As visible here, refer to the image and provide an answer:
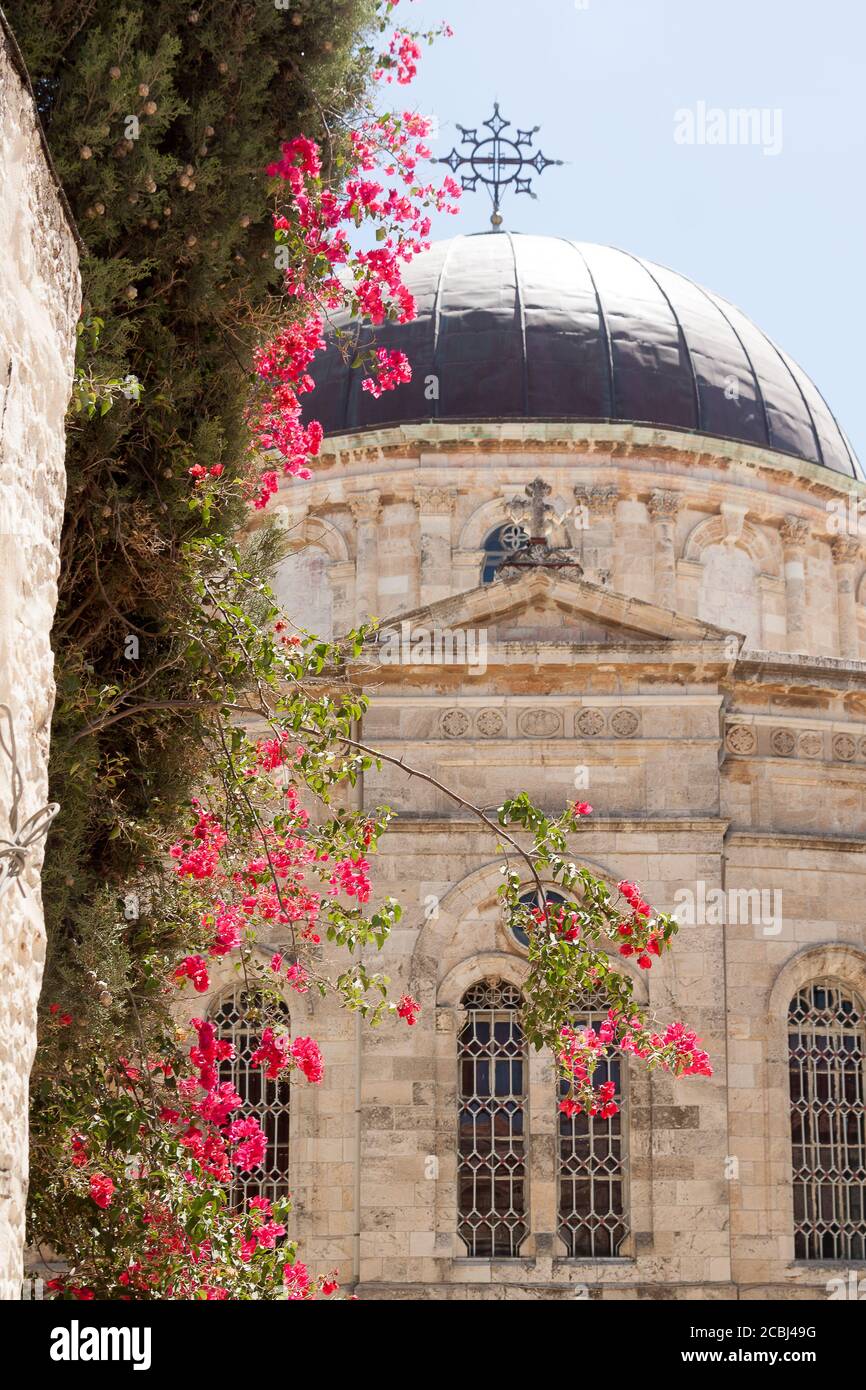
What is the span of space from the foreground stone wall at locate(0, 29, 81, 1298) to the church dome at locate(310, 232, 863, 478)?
69.5ft

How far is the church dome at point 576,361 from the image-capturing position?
27.2m

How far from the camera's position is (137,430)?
8.24 metres

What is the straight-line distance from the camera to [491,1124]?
18.5 m

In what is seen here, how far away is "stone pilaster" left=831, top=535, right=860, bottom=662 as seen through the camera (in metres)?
28.0

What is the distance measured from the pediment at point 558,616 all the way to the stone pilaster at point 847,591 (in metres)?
9.27

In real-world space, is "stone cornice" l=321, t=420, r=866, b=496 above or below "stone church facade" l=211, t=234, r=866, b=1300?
above

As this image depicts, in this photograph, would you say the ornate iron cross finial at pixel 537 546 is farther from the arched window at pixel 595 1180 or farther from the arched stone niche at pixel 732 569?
the arched stone niche at pixel 732 569

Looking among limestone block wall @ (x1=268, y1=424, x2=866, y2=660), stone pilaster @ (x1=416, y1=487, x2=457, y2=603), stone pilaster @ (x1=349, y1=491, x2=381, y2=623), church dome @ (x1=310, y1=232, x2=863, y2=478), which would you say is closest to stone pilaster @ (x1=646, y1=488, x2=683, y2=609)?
limestone block wall @ (x1=268, y1=424, x2=866, y2=660)

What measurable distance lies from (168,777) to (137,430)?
61.2 inches

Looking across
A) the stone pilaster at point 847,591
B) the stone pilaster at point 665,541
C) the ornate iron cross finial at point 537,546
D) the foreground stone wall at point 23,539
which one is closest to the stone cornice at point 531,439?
the stone pilaster at point 665,541

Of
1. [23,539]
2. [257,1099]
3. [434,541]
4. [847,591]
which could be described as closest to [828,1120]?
[257,1099]

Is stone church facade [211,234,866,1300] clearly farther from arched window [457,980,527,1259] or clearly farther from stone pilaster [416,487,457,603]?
stone pilaster [416,487,457,603]

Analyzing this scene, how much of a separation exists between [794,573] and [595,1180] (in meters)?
12.0
